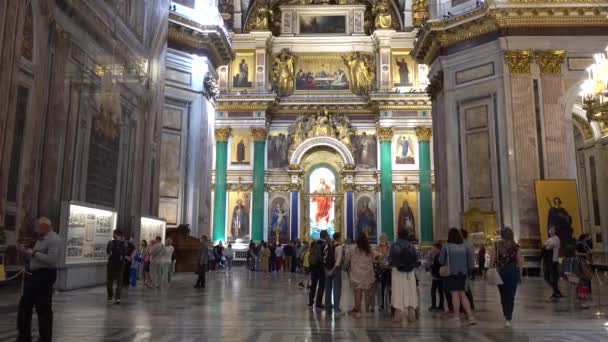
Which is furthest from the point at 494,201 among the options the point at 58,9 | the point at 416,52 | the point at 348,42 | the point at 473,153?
the point at 348,42

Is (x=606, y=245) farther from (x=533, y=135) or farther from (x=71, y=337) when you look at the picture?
(x=71, y=337)

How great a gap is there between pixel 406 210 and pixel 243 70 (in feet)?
38.3

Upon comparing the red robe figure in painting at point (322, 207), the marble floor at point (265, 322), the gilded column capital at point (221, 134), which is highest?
the gilded column capital at point (221, 134)

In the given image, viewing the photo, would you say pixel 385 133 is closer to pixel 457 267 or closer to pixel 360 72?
pixel 360 72

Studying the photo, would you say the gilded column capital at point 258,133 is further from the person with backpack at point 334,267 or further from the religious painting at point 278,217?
the person with backpack at point 334,267

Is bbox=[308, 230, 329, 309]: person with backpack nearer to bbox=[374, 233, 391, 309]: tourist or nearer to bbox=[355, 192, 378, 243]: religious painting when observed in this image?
bbox=[374, 233, 391, 309]: tourist

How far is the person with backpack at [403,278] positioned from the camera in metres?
6.65

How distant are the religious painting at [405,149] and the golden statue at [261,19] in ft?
31.1

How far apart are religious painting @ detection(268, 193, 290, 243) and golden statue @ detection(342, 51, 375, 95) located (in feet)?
23.5

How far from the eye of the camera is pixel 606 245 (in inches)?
675

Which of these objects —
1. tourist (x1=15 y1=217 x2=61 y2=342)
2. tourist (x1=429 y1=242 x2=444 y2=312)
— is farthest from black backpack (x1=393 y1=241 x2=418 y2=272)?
tourist (x1=15 y1=217 x2=61 y2=342)

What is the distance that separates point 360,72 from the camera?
2875 cm

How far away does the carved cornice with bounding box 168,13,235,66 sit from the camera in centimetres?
1717

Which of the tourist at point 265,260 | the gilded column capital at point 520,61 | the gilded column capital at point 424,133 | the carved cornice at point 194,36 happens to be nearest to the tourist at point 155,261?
the carved cornice at point 194,36
